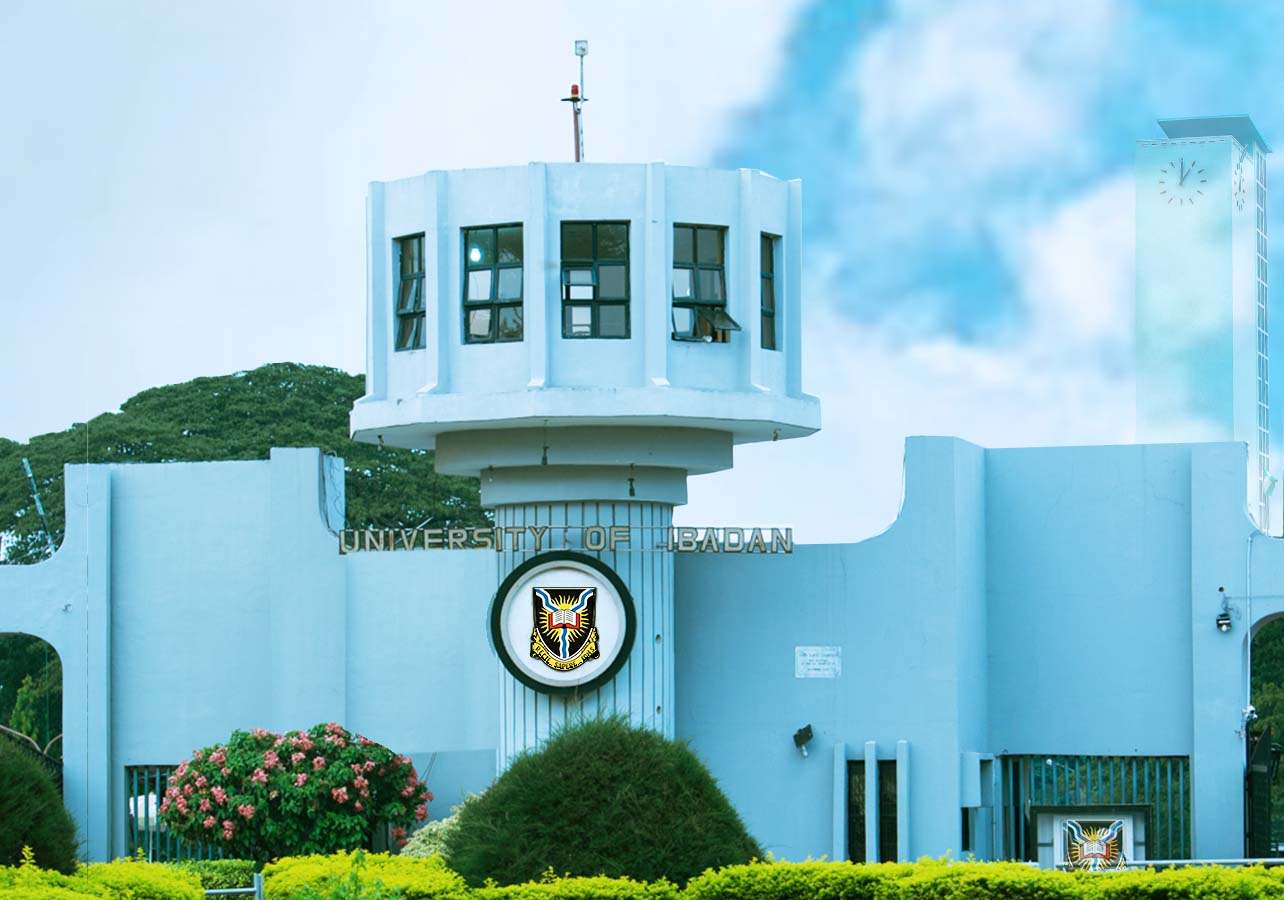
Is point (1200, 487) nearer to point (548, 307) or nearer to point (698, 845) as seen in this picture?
point (548, 307)

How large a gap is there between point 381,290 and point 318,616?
4857 millimetres

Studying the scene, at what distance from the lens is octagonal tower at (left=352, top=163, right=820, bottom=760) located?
2572cm

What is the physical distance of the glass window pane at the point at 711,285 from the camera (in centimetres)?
2631

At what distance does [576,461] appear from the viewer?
26.4 metres

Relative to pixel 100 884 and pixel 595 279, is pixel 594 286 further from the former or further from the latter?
pixel 100 884

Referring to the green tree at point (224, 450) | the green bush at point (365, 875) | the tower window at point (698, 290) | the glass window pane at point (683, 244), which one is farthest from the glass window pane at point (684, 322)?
the green tree at point (224, 450)

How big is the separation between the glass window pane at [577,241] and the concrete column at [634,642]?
9.70 feet

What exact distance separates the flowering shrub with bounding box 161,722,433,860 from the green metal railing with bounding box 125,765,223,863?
157 cm

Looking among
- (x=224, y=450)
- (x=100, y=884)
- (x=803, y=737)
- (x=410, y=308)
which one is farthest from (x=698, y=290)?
(x=224, y=450)

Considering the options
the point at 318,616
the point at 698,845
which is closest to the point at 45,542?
the point at 318,616

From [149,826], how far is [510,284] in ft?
30.6

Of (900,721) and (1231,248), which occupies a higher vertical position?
(1231,248)

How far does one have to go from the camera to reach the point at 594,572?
1043 inches

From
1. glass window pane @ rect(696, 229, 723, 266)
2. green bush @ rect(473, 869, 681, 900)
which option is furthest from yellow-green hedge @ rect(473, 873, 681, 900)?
glass window pane @ rect(696, 229, 723, 266)
